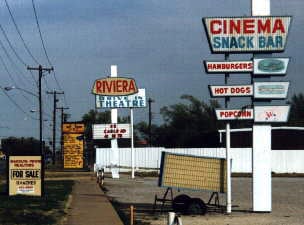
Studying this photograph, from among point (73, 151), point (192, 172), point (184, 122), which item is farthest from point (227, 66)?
point (184, 122)

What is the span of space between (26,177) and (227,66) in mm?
8232

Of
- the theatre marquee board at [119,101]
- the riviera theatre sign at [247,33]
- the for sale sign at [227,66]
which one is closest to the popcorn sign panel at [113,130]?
the theatre marquee board at [119,101]

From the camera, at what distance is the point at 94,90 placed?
47438mm

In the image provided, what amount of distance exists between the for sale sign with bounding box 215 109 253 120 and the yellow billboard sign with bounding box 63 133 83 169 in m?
43.3

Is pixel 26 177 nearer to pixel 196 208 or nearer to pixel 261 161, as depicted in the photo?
pixel 196 208

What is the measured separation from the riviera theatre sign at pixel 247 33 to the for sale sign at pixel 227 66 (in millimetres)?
365

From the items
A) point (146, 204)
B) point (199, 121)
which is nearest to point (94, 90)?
point (146, 204)

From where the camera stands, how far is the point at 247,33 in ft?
71.5

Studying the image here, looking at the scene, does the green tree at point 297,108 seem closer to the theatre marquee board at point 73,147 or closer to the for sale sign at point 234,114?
the theatre marquee board at point 73,147

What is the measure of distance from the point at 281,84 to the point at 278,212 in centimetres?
391

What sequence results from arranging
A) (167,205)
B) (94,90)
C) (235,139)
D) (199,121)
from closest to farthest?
(167,205) → (94,90) → (235,139) → (199,121)

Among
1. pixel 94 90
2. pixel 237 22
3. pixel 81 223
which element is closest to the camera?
pixel 81 223

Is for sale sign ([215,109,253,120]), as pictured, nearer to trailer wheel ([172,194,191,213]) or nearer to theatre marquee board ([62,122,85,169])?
trailer wheel ([172,194,191,213])

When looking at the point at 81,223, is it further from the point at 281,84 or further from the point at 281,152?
the point at 281,152
